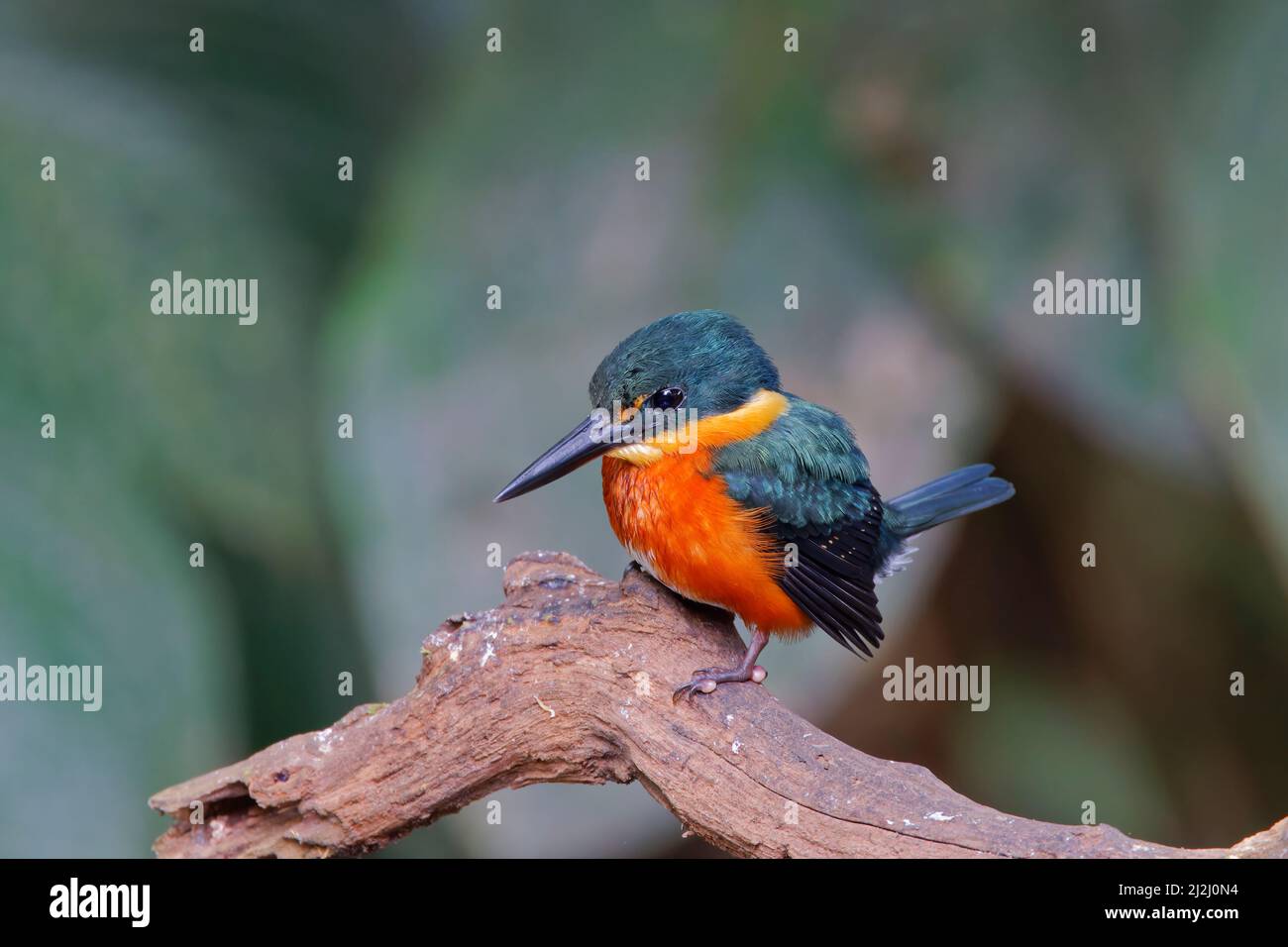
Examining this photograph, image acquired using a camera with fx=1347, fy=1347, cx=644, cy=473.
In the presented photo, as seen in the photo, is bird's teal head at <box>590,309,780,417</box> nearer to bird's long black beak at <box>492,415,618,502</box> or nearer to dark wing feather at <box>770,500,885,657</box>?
bird's long black beak at <box>492,415,618,502</box>

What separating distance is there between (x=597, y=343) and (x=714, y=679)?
1.03 m

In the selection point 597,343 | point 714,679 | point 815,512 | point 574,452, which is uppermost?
point 597,343

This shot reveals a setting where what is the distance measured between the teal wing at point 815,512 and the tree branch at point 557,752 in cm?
22

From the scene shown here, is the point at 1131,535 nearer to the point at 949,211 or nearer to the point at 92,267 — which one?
the point at 949,211

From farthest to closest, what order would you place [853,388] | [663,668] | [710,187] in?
[710,187], [853,388], [663,668]

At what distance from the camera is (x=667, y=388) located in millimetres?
2354

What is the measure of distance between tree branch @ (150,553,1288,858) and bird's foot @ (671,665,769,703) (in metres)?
0.01

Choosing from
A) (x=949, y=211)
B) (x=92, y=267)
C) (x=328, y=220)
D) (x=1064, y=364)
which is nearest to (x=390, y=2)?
(x=328, y=220)

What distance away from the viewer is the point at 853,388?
2.88 meters

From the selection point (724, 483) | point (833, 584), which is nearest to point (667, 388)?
point (724, 483)

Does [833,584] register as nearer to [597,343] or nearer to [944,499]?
[944,499]

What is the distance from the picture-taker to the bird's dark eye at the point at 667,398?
2357 mm

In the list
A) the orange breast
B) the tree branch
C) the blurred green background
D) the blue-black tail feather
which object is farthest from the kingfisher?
the blue-black tail feather

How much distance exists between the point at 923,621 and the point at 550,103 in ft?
5.48
